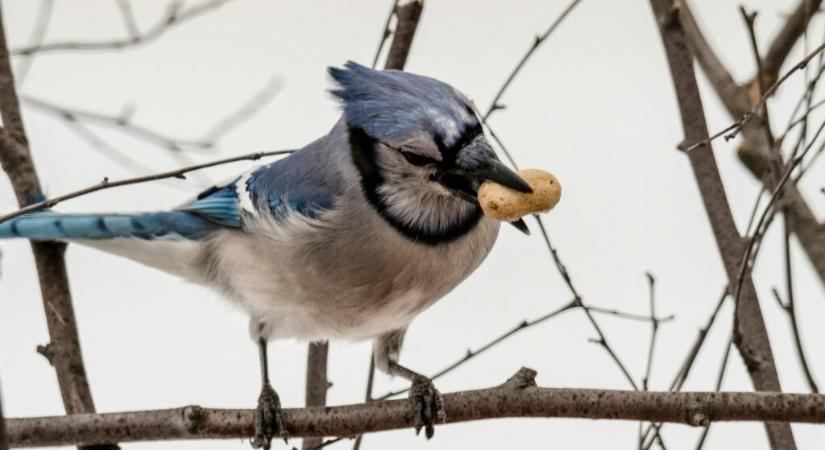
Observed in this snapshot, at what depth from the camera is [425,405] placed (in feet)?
4.40

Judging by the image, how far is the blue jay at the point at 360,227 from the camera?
1315 millimetres

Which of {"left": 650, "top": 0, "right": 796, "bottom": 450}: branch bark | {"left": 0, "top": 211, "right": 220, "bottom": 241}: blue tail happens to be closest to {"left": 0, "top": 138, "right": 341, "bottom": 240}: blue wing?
{"left": 0, "top": 211, "right": 220, "bottom": 241}: blue tail

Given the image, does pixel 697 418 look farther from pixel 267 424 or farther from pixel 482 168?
pixel 267 424

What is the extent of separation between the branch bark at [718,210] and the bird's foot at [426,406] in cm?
36

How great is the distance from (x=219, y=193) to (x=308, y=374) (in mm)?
314

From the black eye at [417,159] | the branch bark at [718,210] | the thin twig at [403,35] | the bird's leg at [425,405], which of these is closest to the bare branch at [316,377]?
the thin twig at [403,35]

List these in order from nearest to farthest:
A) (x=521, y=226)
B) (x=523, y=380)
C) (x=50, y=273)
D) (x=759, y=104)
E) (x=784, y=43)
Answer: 1. (x=759, y=104)
2. (x=523, y=380)
3. (x=521, y=226)
4. (x=50, y=273)
5. (x=784, y=43)

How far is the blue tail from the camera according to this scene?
1616mm

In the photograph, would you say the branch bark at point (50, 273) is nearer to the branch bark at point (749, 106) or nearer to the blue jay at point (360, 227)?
the blue jay at point (360, 227)

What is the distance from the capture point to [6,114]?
166 centimetres

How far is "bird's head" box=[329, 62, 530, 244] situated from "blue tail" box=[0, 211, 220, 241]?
35 cm

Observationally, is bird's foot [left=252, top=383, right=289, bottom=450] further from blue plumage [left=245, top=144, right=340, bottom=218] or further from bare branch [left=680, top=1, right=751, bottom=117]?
bare branch [left=680, top=1, right=751, bottom=117]

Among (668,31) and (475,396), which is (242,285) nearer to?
(475,396)

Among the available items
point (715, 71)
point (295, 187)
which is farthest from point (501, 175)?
point (715, 71)
